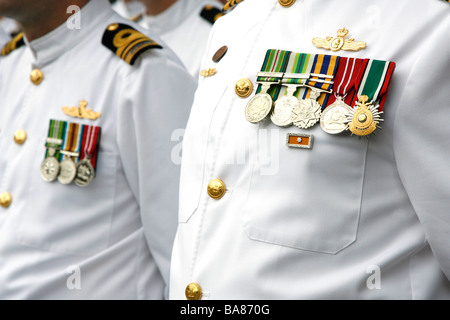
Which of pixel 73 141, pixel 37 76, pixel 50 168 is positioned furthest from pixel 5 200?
pixel 37 76

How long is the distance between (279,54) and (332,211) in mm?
359

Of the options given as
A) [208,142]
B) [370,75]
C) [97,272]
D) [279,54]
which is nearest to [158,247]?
[97,272]

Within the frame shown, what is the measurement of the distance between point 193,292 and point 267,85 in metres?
0.47

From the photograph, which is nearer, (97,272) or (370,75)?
(370,75)

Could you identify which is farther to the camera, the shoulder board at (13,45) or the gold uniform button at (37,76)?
the shoulder board at (13,45)

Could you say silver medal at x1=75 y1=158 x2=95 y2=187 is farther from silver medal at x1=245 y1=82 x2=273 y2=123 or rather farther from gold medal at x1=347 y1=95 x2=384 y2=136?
gold medal at x1=347 y1=95 x2=384 y2=136

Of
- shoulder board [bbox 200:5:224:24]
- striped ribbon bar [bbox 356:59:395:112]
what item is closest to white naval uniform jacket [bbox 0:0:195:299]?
striped ribbon bar [bbox 356:59:395:112]

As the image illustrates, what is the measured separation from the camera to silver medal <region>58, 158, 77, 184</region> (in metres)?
1.94

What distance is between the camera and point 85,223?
6.37ft

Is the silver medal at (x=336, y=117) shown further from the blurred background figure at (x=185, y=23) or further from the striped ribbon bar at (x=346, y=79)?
the blurred background figure at (x=185, y=23)

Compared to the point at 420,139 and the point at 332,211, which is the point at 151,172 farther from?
the point at 420,139

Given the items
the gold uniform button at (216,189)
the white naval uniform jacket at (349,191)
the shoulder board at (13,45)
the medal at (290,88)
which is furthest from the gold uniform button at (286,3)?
the shoulder board at (13,45)

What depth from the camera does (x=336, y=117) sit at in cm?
125

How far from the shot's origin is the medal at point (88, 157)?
76.3 inches
